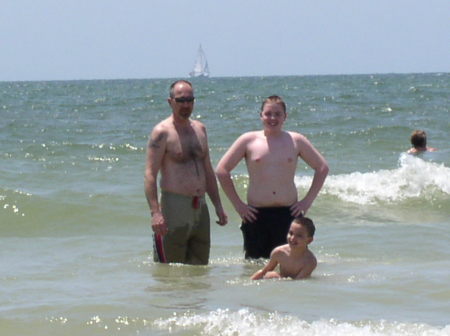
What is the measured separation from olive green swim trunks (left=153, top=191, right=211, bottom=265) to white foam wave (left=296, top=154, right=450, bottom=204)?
6816 mm

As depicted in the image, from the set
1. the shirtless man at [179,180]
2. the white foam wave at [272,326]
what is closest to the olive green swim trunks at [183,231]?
the shirtless man at [179,180]

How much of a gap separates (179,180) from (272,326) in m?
1.73

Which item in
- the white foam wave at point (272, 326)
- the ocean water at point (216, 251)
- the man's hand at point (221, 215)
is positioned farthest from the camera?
the man's hand at point (221, 215)

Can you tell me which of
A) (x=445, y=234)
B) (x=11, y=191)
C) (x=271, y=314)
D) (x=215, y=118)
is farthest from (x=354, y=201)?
(x=215, y=118)

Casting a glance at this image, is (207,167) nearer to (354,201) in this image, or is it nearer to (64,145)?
(354,201)

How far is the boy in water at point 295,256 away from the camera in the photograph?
7.28 meters

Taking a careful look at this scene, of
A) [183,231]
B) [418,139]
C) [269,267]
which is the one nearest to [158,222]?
[183,231]

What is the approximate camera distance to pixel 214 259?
30.5 ft

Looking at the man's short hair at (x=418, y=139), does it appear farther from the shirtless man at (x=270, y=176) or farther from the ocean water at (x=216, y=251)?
the shirtless man at (x=270, y=176)

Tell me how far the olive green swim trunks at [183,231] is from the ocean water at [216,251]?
11cm

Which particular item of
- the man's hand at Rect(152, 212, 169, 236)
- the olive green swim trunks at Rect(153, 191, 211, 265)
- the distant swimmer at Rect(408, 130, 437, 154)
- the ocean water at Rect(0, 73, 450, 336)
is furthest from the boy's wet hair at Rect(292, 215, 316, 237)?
the distant swimmer at Rect(408, 130, 437, 154)

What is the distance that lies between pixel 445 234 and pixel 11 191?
6.03m

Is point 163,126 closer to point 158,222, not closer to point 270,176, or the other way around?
point 158,222

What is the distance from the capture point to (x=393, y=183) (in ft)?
50.9
